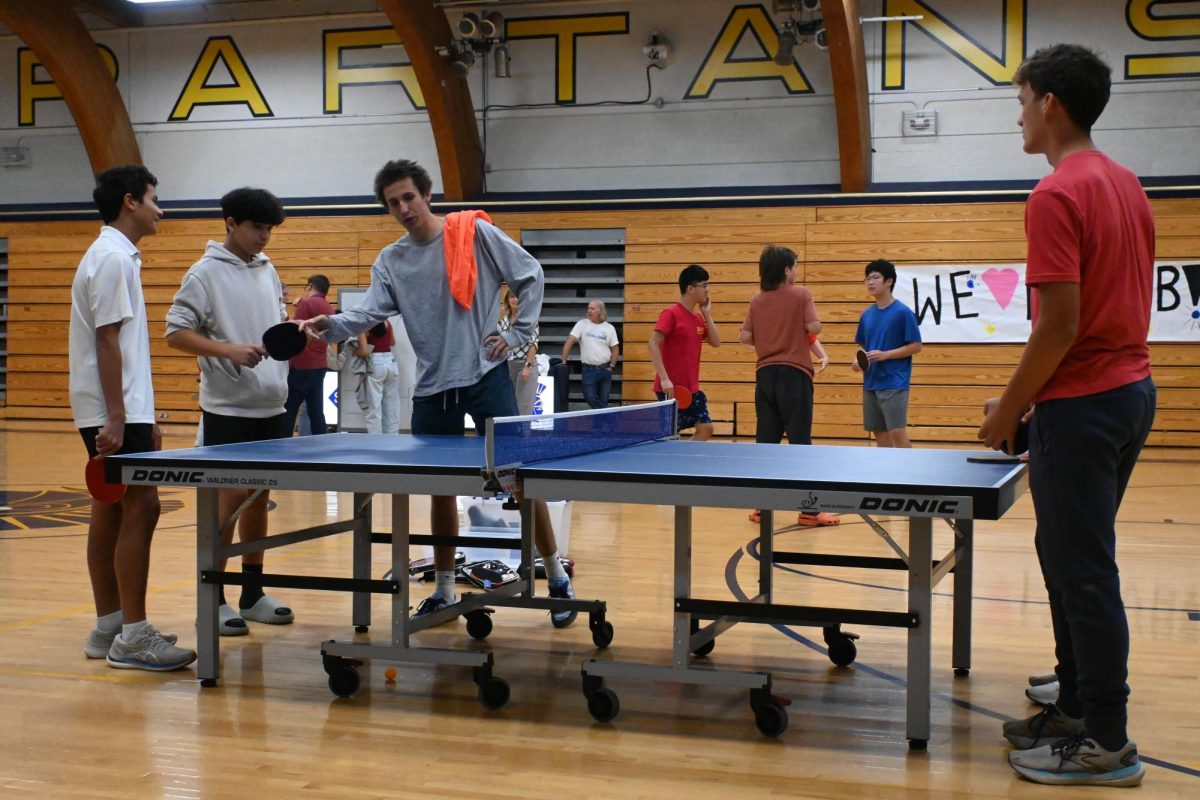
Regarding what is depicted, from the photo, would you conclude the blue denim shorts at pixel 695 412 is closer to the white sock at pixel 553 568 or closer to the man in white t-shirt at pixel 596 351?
the white sock at pixel 553 568

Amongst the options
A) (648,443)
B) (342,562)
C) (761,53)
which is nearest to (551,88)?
(761,53)

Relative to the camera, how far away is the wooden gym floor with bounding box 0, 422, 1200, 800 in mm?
2902

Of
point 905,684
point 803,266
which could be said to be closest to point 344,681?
point 905,684

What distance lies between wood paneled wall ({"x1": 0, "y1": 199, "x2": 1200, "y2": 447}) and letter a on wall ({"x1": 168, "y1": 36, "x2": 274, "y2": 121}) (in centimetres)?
155

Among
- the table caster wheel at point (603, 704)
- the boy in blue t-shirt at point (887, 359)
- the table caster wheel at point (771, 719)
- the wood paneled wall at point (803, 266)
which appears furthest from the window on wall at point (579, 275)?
the table caster wheel at point (771, 719)

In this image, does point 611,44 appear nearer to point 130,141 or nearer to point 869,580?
point 130,141

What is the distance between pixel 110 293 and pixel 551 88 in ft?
37.0

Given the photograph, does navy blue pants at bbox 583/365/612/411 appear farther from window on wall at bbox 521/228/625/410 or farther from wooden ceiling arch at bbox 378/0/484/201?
wooden ceiling arch at bbox 378/0/484/201

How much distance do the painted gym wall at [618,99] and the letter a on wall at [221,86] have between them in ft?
0.06

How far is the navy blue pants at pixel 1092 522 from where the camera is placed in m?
2.78

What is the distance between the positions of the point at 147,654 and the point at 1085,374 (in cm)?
295

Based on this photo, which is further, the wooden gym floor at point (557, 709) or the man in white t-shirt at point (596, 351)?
the man in white t-shirt at point (596, 351)

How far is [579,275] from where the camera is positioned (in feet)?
48.1

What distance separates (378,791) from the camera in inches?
111
